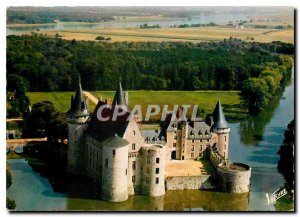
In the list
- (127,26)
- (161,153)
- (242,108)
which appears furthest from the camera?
(242,108)

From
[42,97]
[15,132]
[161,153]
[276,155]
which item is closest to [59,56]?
[42,97]

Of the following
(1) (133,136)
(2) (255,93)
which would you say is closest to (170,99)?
(2) (255,93)

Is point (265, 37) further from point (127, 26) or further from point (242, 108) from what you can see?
point (127, 26)

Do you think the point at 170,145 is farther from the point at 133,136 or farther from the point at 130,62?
the point at 130,62

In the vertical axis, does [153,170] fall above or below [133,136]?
below

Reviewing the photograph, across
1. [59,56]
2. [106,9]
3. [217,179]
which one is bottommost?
[217,179]

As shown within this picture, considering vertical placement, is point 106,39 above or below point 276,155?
above

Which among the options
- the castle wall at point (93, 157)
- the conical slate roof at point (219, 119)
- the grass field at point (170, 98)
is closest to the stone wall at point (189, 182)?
the castle wall at point (93, 157)
